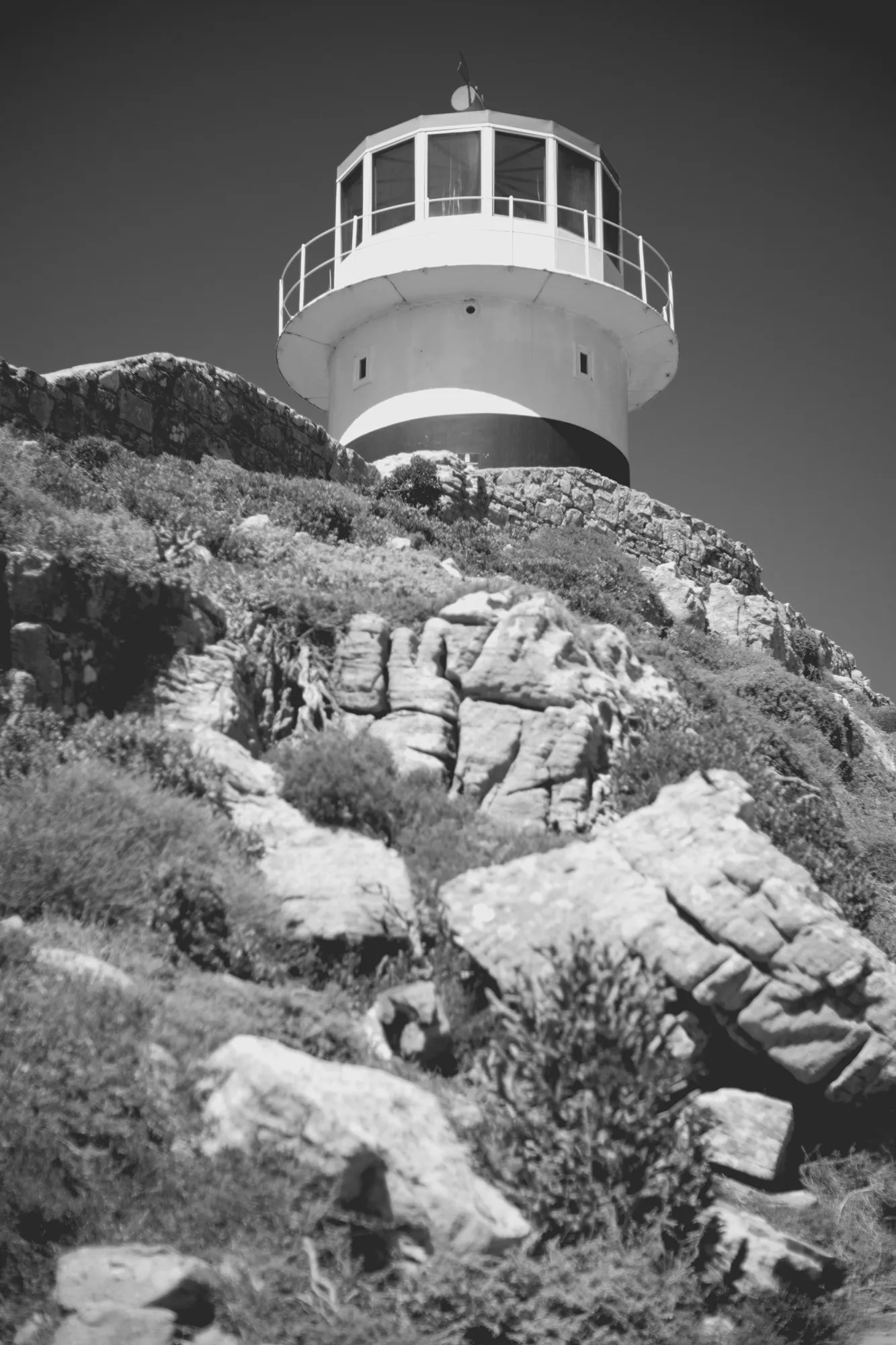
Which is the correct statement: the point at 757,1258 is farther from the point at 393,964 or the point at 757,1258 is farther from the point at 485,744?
the point at 485,744

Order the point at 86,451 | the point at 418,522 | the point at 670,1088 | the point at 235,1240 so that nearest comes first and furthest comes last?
the point at 235,1240 → the point at 670,1088 → the point at 86,451 → the point at 418,522

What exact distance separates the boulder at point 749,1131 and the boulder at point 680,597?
43.7ft

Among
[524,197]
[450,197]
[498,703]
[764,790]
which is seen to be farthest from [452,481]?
[764,790]

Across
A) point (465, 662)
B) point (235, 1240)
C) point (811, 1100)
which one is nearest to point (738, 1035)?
point (811, 1100)

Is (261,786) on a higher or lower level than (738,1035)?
higher

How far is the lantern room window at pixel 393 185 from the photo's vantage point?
87.7 feet

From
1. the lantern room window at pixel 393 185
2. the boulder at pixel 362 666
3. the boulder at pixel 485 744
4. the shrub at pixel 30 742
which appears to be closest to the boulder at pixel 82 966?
the shrub at pixel 30 742

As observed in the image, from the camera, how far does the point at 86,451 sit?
52.3 feet

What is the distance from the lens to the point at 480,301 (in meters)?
26.1

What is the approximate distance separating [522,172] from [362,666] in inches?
706

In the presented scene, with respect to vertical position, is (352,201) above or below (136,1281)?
above

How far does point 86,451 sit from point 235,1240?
11.8 meters

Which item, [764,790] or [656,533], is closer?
[764,790]

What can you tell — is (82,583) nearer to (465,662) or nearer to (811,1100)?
(465,662)
